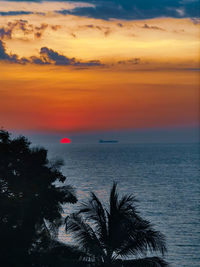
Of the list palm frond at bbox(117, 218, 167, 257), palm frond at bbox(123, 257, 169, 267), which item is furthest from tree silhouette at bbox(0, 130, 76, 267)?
palm frond at bbox(123, 257, 169, 267)

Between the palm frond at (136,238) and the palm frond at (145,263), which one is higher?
the palm frond at (136,238)

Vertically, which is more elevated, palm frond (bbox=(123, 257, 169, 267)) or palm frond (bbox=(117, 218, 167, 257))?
palm frond (bbox=(117, 218, 167, 257))

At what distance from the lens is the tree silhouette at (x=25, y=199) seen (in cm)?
2339

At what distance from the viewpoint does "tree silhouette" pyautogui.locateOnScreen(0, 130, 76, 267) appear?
23391mm

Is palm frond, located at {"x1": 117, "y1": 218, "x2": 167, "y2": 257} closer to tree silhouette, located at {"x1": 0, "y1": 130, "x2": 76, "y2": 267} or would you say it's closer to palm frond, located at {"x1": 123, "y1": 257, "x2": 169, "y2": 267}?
palm frond, located at {"x1": 123, "y1": 257, "x2": 169, "y2": 267}

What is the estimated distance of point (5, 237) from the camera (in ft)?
76.6

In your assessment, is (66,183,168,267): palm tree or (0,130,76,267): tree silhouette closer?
(66,183,168,267): palm tree

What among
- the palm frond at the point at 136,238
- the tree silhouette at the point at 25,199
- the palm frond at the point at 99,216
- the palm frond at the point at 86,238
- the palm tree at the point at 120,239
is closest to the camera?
the palm tree at the point at 120,239

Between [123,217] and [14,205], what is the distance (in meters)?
5.57

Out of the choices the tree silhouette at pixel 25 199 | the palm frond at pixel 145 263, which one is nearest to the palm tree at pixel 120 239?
the palm frond at pixel 145 263

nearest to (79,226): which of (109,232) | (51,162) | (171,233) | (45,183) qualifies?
(109,232)

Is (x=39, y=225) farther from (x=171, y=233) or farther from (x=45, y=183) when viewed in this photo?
(x=171, y=233)

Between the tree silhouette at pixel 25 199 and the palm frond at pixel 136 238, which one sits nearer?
the palm frond at pixel 136 238

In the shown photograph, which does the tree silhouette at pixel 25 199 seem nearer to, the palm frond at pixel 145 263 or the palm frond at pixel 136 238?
the palm frond at pixel 136 238
